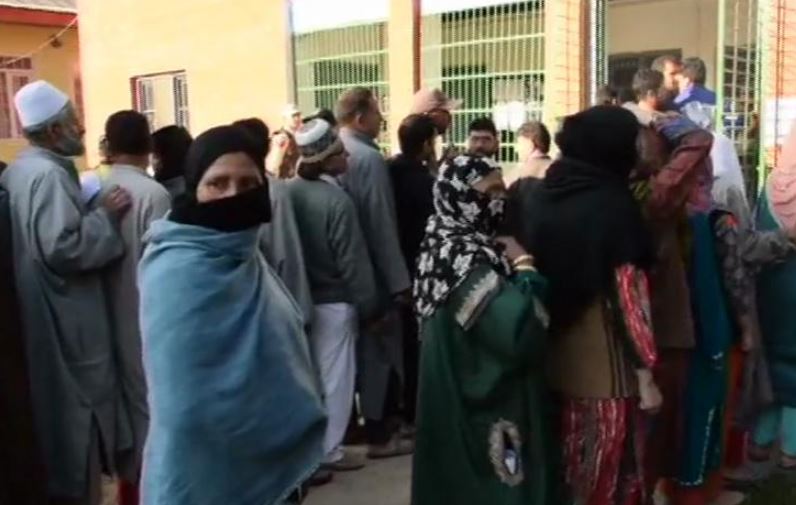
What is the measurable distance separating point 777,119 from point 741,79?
0.68 metres

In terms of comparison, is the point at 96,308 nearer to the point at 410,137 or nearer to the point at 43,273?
the point at 43,273

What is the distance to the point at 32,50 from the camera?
21.5 meters

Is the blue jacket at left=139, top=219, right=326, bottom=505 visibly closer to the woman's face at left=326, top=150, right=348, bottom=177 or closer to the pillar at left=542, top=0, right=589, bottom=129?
the woman's face at left=326, top=150, right=348, bottom=177

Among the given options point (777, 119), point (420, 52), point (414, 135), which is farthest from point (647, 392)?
point (420, 52)

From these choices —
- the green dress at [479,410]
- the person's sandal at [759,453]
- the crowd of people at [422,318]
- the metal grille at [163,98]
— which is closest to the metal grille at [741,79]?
the crowd of people at [422,318]

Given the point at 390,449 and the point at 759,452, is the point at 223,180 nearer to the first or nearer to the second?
the point at 390,449

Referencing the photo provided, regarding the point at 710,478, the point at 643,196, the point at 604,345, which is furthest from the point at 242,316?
the point at 710,478

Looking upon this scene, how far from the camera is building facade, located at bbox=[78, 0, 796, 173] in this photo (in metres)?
8.89

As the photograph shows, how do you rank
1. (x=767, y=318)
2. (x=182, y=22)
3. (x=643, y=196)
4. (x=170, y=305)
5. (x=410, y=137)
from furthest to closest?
(x=182, y=22)
(x=410, y=137)
(x=767, y=318)
(x=643, y=196)
(x=170, y=305)

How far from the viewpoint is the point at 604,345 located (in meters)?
3.22

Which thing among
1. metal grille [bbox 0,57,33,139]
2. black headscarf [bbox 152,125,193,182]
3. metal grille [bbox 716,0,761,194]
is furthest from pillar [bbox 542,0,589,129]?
metal grille [bbox 0,57,33,139]

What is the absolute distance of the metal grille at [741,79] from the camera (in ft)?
28.1

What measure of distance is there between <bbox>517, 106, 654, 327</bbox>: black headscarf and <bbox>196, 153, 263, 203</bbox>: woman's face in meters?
1.11

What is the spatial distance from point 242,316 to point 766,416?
296cm
